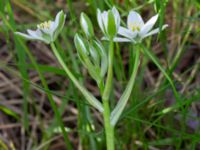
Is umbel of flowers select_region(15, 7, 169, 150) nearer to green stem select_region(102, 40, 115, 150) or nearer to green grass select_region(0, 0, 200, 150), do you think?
green stem select_region(102, 40, 115, 150)

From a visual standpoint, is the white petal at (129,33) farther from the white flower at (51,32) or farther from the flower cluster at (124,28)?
the white flower at (51,32)

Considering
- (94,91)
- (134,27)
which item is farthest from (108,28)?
(94,91)

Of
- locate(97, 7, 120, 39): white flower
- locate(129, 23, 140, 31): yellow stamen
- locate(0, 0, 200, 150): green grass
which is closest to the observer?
locate(97, 7, 120, 39): white flower

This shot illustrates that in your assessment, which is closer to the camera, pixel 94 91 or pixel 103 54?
pixel 103 54

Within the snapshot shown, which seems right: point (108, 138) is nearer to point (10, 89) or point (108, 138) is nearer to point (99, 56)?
point (99, 56)

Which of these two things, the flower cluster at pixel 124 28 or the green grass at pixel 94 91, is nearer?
the flower cluster at pixel 124 28

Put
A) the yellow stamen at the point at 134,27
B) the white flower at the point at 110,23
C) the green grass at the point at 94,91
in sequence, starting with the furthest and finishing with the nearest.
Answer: the green grass at the point at 94,91 < the yellow stamen at the point at 134,27 < the white flower at the point at 110,23

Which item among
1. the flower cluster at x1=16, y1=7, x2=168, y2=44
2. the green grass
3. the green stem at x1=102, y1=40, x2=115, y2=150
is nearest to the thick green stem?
the green stem at x1=102, y1=40, x2=115, y2=150

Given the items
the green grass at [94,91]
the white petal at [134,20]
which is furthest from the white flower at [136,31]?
Answer: the green grass at [94,91]

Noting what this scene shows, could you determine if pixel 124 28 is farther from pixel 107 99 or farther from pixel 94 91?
pixel 94 91

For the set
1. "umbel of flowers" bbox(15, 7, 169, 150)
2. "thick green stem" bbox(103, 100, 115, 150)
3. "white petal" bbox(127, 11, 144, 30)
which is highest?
"white petal" bbox(127, 11, 144, 30)

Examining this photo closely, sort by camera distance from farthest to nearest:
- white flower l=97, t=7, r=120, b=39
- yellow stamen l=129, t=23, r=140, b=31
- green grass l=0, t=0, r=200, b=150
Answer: green grass l=0, t=0, r=200, b=150
yellow stamen l=129, t=23, r=140, b=31
white flower l=97, t=7, r=120, b=39
